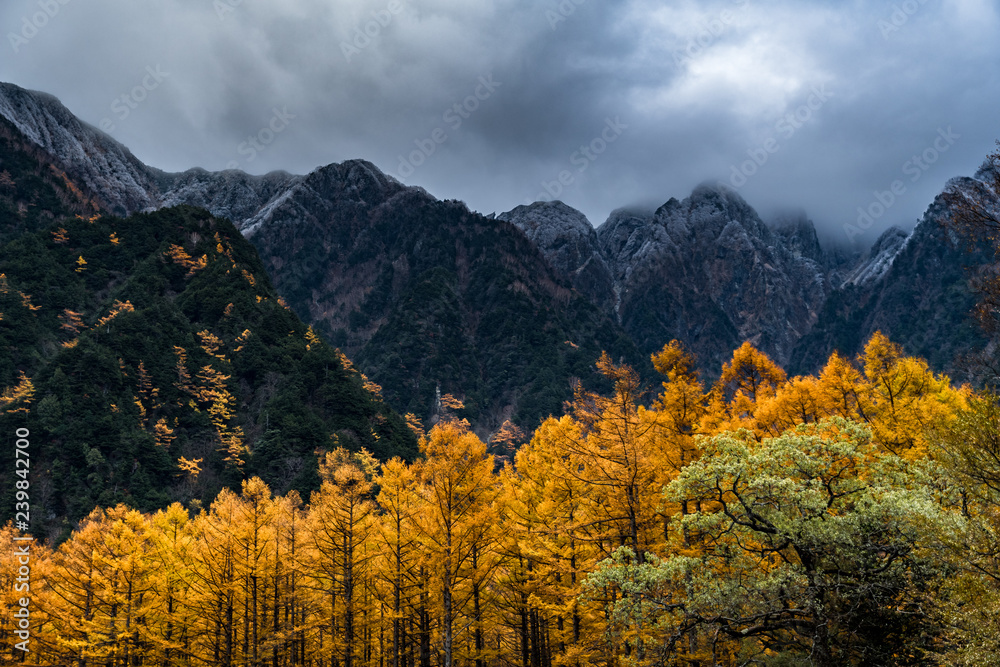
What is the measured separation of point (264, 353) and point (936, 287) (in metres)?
197

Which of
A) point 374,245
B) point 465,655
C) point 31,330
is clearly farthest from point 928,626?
point 374,245

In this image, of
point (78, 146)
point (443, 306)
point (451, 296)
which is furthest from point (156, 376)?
point (78, 146)

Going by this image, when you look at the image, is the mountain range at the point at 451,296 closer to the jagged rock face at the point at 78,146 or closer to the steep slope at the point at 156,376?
the jagged rock face at the point at 78,146

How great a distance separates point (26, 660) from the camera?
2564 cm

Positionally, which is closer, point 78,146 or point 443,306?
point 78,146

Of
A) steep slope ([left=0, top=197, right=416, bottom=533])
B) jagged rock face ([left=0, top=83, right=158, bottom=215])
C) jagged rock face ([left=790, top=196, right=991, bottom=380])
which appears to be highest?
jagged rock face ([left=0, top=83, right=158, bottom=215])

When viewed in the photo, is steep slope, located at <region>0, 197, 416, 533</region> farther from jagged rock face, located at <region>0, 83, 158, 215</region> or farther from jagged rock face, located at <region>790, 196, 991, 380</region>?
jagged rock face, located at <region>790, 196, 991, 380</region>

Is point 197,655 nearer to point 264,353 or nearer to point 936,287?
point 264,353

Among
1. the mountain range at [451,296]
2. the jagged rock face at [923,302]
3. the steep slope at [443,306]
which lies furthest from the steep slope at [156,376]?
the jagged rock face at [923,302]

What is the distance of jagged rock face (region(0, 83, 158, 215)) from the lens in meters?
143

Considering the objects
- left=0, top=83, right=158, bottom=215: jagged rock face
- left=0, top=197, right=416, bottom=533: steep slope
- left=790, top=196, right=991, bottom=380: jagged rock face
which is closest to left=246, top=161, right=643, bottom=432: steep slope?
Result: left=0, top=83, right=158, bottom=215: jagged rock face

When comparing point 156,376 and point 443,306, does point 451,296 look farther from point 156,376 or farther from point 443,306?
point 156,376

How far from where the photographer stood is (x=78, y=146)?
15700 cm

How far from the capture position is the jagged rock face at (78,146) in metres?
143
